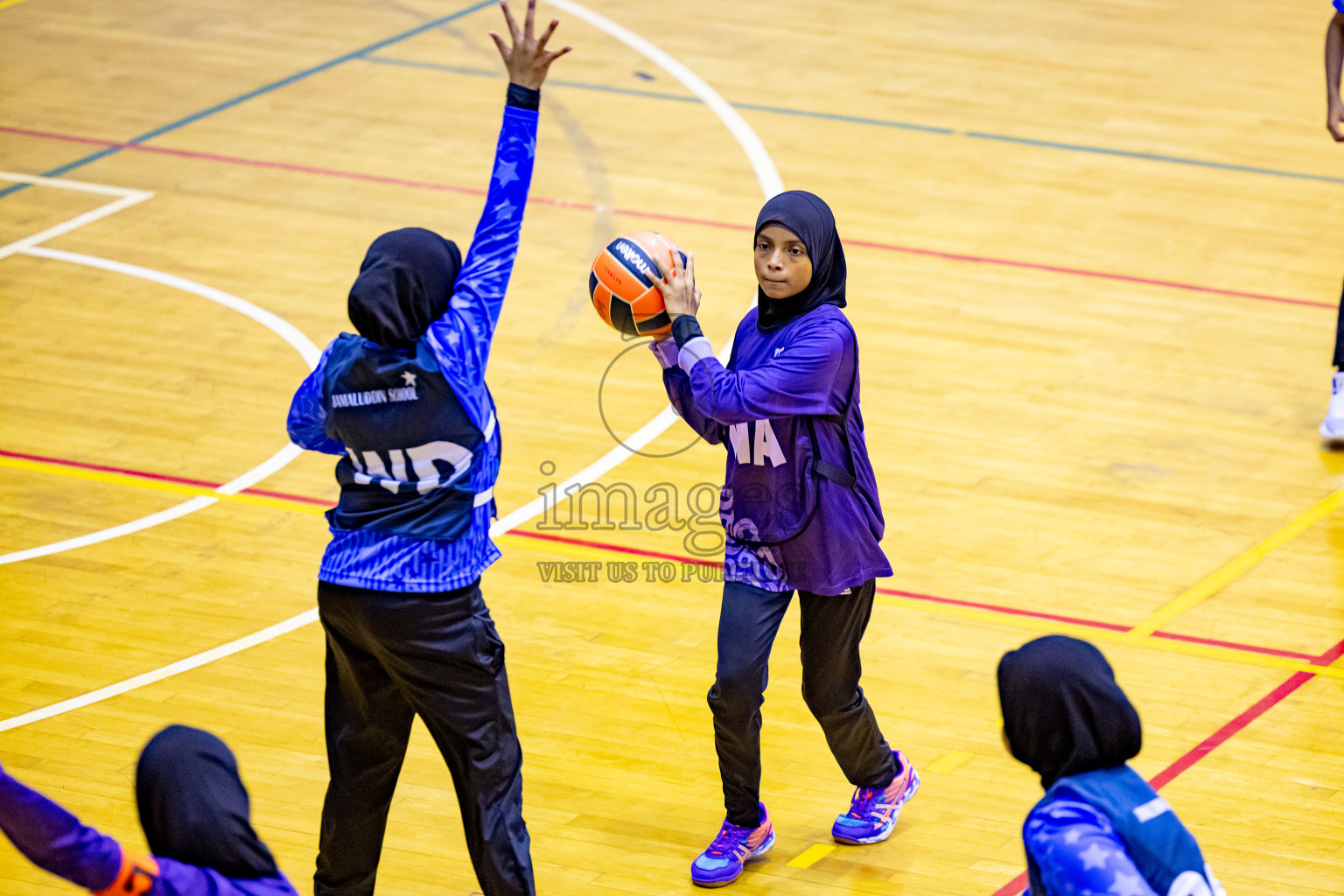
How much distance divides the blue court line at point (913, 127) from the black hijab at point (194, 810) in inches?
407

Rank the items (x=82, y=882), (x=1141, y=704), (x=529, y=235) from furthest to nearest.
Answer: (x=529, y=235)
(x=1141, y=704)
(x=82, y=882)

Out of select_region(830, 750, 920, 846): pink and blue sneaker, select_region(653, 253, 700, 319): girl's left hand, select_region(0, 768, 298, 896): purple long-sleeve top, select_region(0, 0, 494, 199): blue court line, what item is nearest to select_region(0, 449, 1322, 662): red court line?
select_region(830, 750, 920, 846): pink and blue sneaker

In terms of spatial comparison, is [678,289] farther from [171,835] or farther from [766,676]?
[171,835]

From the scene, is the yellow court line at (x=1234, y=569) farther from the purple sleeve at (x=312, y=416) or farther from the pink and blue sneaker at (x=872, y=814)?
the purple sleeve at (x=312, y=416)

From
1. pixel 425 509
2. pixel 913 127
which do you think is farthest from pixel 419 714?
pixel 913 127

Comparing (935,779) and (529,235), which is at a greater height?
(529,235)

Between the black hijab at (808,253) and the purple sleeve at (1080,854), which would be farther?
the black hijab at (808,253)

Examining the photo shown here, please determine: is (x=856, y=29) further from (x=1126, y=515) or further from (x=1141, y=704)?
(x=1141, y=704)

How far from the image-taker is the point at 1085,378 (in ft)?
29.9

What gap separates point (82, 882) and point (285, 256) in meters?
7.82

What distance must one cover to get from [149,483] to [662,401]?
108 inches

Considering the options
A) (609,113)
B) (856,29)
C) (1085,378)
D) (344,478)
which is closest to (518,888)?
(344,478)

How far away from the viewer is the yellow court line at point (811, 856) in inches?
214

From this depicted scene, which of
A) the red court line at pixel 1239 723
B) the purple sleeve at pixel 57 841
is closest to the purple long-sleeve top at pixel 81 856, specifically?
the purple sleeve at pixel 57 841
